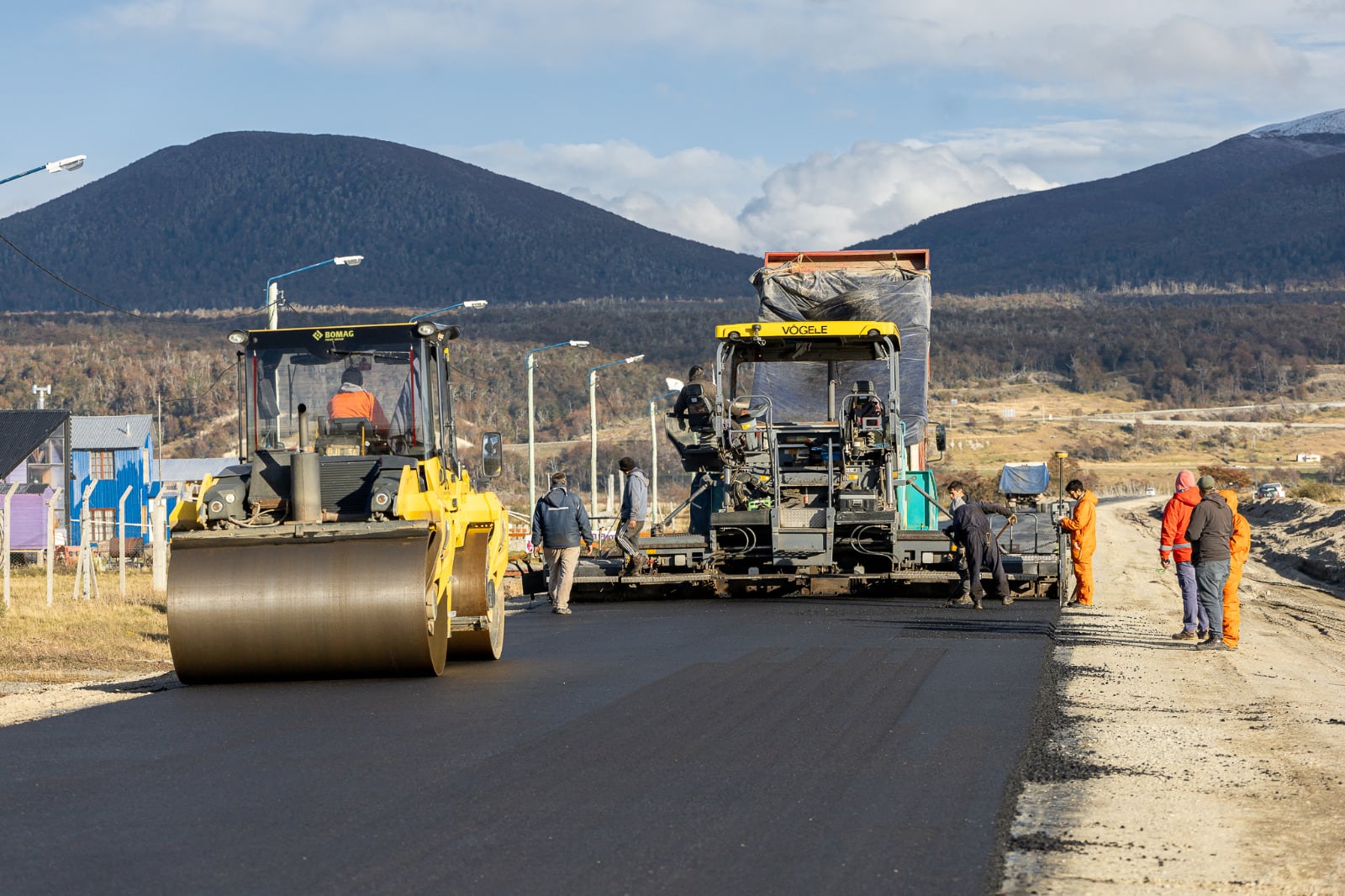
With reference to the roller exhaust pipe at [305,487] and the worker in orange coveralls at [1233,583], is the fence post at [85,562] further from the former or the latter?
the worker in orange coveralls at [1233,583]

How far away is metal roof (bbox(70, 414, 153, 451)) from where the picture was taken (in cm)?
5750

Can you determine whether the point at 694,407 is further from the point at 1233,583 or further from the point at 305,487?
the point at 305,487

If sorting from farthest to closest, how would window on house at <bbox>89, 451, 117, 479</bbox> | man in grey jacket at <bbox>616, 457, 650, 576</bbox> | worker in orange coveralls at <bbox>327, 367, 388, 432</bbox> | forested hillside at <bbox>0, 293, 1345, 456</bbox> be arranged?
1. forested hillside at <bbox>0, 293, 1345, 456</bbox>
2. window on house at <bbox>89, 451, 117, 479</bbox>
3. man in grey jacket at <bbox>616, 457, 650, 576</bbox>
4. worker in orange coveralls at <bbox>327, 367, 388, 432</bbox>

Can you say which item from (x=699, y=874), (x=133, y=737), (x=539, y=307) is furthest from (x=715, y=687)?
→ (x=539, y=307)

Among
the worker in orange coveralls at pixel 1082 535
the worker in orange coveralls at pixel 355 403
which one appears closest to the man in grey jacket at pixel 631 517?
the worker in orange coveralls at pixel 1082 535

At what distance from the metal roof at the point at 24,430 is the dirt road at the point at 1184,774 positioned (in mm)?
28655

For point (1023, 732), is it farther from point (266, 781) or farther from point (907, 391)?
point (907, 391)

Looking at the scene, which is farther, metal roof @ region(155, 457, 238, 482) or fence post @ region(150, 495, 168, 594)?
metal roof @ region(155, 457, 238, 482)

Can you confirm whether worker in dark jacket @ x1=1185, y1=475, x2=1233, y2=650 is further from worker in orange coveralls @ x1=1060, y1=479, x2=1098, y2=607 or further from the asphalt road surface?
worker in orange coveralls @ x1=1060, y1=479, x2=1098, y2=607

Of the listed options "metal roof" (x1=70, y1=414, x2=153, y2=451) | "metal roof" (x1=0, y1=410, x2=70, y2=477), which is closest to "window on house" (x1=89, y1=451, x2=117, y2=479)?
"metal roof" (x1=70, y1=414, x2=153, y2=451)

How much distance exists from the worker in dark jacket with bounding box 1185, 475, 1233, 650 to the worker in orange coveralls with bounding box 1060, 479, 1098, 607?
417 centimetres

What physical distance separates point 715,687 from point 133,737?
3.91 metres

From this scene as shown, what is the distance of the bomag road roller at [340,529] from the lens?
11.5m

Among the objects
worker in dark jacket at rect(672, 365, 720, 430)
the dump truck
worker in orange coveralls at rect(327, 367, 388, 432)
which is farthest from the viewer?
worker in dark jacket at rect(672, 365, 720, 430)
